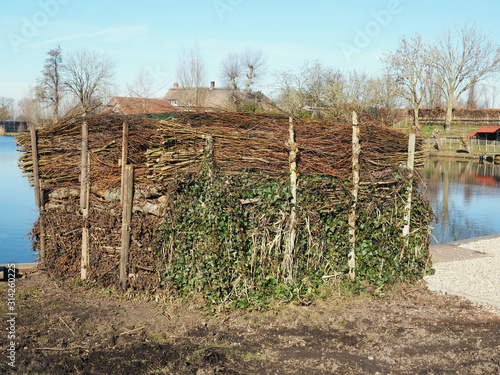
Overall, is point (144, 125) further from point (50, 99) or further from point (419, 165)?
point (50, 99)

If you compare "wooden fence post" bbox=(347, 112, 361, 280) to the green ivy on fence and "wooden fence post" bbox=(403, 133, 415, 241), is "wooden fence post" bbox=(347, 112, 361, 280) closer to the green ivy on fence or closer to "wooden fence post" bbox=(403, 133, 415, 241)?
the green ivy on fence

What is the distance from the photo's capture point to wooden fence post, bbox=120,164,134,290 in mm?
7461

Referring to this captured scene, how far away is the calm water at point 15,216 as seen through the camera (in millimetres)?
13383

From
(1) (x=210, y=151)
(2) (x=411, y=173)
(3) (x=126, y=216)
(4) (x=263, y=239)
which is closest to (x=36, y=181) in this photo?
(3) (x=126, y=216)

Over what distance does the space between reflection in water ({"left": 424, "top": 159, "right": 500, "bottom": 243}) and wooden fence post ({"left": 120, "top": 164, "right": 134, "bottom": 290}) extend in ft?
17.4

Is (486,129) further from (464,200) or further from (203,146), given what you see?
(203,146)

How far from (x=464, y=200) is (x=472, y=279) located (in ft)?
53.8

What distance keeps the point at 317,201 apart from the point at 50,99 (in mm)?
56573

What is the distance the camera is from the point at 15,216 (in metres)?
18.3

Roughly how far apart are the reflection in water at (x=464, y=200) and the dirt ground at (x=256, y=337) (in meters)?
2.47

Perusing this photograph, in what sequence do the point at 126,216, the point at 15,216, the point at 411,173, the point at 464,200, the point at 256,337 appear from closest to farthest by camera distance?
the point at 256,337, the point at 126,216, the point at 411,173, the point at 15,216, the point at 464,200

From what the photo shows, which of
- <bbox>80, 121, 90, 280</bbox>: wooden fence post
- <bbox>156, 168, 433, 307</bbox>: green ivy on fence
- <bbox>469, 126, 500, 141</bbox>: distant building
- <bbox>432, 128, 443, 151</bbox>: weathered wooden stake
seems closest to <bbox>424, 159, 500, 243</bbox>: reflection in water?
<bbox>156, 168, 433, 307</bbox>: green ivy on fence

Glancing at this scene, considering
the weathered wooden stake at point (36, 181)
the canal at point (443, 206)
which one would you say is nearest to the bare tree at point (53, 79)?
the canal at point (443, 206)

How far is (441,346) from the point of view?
227 inches
